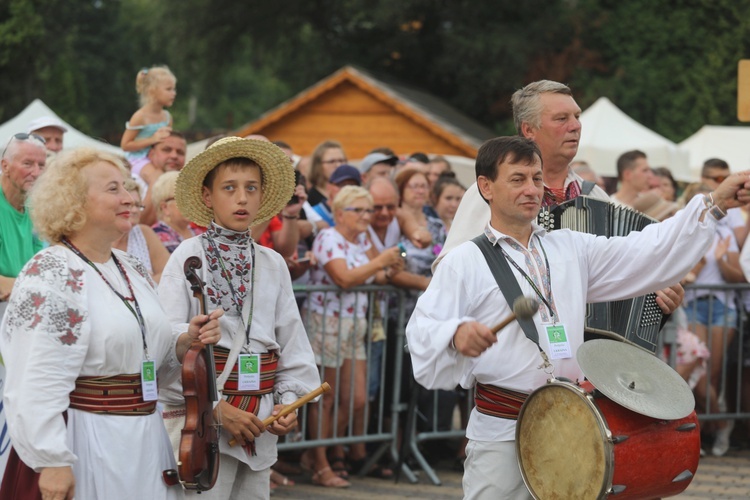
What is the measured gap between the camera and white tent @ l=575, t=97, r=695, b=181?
15984 millimetres

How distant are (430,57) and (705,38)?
32.0ft

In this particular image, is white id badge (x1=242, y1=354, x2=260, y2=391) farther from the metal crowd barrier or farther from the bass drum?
the metal crowd barrier

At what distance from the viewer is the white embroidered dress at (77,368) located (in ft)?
13.1

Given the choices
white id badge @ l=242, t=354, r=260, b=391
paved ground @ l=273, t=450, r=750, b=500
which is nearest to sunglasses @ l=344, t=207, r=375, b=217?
paved ground @ l=273, t=450, r=750, b=500

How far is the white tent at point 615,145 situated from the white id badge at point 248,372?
37.2 feet

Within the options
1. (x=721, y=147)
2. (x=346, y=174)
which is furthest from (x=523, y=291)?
(x=721, y=147)

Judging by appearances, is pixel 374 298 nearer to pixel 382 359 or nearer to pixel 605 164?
pixel 382 359

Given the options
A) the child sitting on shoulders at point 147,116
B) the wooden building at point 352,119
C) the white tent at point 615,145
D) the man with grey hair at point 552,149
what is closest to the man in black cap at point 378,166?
the child sitting on shoulders at point 147,116

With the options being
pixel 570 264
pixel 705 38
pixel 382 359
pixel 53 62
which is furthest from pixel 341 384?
pixel 53 62

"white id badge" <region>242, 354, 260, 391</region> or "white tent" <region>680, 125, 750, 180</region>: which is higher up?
"white tent" <region>680, 125, 750, 180</region>

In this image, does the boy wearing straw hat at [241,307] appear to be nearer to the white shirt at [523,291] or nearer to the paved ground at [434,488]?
the white shirt at [523,291]

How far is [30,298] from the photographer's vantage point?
4086 millimetres

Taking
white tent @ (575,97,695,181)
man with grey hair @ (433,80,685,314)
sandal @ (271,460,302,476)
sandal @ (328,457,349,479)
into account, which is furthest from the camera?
white tent @ (575,97,695,181)

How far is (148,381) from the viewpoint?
435cm
